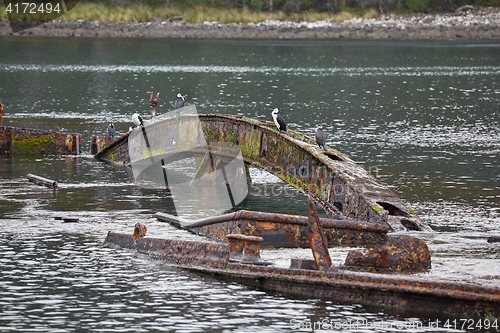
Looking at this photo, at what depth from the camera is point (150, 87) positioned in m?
88.7

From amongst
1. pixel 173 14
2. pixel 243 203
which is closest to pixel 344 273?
pixel 243 203

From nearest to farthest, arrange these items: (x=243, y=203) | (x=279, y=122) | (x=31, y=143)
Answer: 1. (x=279, y=122)
2. (x=243, y=203)
3. (x=31, y=143)

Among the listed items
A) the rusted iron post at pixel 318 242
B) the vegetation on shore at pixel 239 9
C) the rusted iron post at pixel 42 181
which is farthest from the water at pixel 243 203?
the vegetation on shore at pixel 239 9

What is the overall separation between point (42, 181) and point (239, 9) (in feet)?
478

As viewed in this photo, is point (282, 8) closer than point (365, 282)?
No

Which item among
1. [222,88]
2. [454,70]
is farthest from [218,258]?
[454,70]

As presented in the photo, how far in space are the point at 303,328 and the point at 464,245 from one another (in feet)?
24.6

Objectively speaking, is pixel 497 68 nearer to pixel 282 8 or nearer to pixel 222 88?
pixel 222 88

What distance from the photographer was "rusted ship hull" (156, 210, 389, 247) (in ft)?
78.1

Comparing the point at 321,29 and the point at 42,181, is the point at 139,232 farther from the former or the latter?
the point at 321,29

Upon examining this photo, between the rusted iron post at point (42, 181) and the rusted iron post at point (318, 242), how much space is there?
15.8m

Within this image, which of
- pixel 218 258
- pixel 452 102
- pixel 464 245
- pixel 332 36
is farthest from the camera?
pixel 332 36

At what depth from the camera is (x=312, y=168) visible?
28.8m

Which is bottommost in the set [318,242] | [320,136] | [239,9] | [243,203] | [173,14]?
[243,203]
